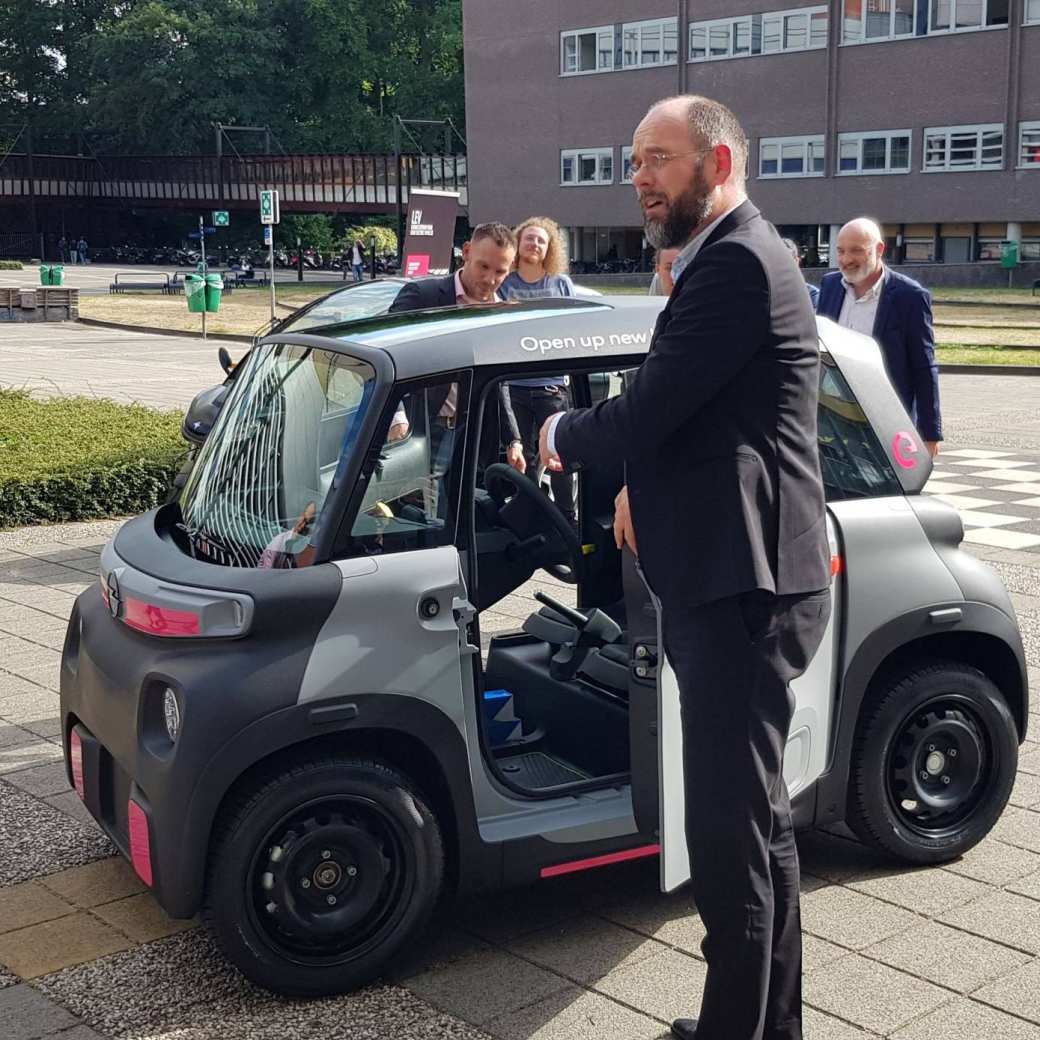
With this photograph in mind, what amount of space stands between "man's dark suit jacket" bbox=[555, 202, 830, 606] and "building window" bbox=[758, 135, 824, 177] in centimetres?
4916

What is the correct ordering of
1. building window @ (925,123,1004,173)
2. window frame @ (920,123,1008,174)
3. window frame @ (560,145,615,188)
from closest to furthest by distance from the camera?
window frame @ (920,123,1008,174), building window @ (925,123,1004,173), window frame @ (560,145,615,188)

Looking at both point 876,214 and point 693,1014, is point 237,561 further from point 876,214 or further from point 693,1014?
point 876,214

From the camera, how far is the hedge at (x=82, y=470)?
33.8ft

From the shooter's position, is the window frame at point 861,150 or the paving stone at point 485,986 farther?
the window frame at point 861,150

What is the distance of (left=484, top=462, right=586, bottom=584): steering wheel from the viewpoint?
4238 millimetres

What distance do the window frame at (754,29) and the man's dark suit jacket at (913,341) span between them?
148 feet

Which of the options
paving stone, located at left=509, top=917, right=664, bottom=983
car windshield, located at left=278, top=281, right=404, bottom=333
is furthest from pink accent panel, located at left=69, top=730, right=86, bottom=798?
car windshield, located at left=278, top=281, right=404, bottom=333

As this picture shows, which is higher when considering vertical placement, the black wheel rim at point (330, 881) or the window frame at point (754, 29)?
the window frame at point (754, 29)

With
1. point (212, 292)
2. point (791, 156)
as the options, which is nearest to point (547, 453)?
point (212, 292)

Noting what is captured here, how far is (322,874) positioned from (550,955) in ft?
2.24

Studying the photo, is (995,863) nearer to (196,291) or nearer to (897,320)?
(897,320)

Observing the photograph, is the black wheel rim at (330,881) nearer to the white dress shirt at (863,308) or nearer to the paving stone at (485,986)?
the paving stone at (485,986)

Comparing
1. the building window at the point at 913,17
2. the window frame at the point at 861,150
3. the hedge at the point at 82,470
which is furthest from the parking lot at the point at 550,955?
the window frame at the point at 861,150

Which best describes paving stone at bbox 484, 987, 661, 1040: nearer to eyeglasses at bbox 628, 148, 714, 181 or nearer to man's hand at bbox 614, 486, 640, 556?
man's hand at bbox 614, 486, 640, 556
